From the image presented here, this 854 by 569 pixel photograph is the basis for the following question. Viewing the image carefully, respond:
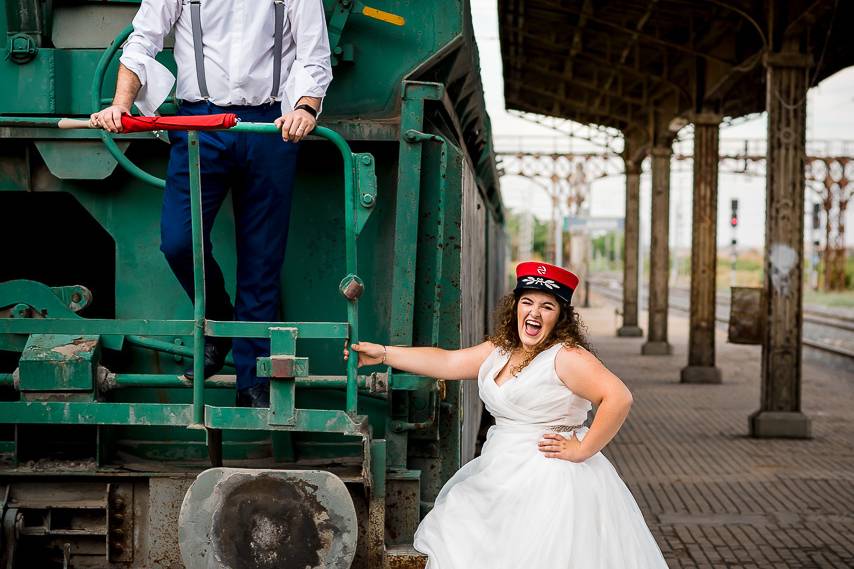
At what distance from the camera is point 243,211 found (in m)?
4.27

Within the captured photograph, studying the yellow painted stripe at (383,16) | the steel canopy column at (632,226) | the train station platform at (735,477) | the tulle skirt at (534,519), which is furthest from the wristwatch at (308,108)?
the steel canopy column at (632,226)

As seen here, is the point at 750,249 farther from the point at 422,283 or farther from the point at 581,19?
the point at 422,283

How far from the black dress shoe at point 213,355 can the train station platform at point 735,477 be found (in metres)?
3.40

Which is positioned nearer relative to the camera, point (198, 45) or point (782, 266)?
point (198, 45)

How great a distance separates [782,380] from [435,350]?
8065mm

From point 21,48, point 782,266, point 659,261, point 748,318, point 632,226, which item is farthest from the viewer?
point 632,226

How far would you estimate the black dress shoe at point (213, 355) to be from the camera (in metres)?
4.23

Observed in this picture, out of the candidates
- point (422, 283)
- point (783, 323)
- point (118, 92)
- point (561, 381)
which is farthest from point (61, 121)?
point (783, 323)

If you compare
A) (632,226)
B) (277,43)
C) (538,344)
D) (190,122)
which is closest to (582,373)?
(538,344)

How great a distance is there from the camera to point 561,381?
12.9 ft

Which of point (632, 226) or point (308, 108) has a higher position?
point (632, 226)

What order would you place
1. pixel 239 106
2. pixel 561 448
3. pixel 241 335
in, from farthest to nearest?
pixel 239 106 → pixel 561 448 → pixel 241 335

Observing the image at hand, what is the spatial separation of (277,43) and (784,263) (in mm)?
8189

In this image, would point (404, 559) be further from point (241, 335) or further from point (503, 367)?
point (241, 335)
